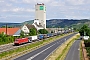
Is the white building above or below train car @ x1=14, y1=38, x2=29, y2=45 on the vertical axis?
above

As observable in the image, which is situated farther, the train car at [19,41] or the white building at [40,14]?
the white building at [40,14]

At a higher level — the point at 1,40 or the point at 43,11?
the point at 43,11

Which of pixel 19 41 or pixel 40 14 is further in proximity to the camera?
pixel 40 14

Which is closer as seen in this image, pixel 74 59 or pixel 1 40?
pixel 74 59

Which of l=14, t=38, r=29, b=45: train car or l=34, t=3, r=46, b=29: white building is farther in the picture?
l=34, t=3, r=46, b=29: white building

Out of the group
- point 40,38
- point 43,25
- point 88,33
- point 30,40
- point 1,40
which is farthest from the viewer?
point 43,25

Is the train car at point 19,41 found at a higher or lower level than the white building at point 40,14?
lower

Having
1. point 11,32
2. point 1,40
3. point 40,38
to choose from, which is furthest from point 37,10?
point 1,40

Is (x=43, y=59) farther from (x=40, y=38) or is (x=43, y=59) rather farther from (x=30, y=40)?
(x=40, y=38)

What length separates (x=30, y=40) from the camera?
3627 inches

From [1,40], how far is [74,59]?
38912mm

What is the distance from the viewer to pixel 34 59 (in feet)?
151

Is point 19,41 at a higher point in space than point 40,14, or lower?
lower

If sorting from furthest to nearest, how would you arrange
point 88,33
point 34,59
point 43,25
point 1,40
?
point 43,25
point 88,33
point 1,40
point 34,59
